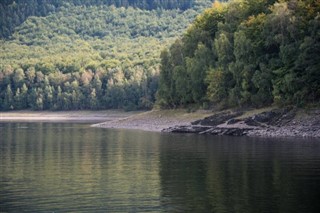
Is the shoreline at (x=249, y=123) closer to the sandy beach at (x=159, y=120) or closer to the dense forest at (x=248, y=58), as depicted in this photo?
the sandy beach at (x=159, y=120)

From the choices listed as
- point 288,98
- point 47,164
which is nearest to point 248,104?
point 288,98

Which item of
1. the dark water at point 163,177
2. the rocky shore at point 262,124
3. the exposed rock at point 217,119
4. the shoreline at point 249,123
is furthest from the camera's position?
the exposed rock at point 217,119

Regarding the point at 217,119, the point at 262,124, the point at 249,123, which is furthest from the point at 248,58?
the point at 262,124

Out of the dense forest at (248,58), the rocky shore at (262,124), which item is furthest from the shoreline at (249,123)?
the dense forest at (248,58)

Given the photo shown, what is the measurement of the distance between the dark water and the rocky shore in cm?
1014

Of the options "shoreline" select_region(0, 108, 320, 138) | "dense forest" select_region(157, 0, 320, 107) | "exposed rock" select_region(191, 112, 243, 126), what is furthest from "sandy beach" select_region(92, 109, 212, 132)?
"exposed rock" select_region(191, 112, 243, 126)

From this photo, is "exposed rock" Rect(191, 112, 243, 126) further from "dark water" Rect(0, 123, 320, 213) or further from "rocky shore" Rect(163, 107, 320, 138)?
"dark water" Rect(0, 123, 320, 213)

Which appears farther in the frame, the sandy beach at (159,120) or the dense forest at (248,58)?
the sandy beach at (159,120)

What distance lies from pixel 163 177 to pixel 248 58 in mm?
59788

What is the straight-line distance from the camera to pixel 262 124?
9381 centimetres

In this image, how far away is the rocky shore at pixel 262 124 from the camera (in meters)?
87.9

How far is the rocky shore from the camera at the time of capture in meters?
87.9

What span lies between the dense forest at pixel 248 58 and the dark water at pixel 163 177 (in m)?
17.9

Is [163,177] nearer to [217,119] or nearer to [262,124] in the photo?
[262,124]
